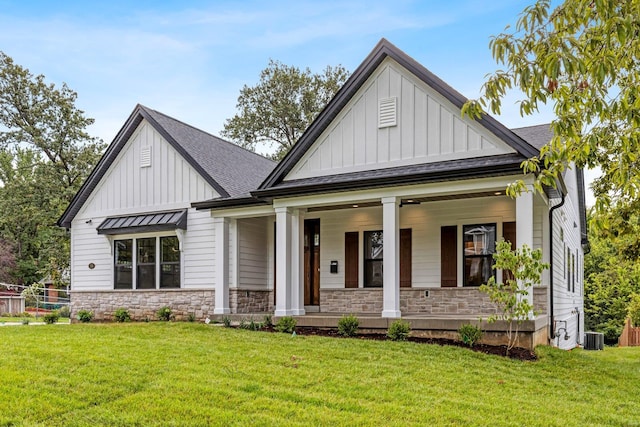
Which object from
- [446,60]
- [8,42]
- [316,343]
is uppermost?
[8,42]

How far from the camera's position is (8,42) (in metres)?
27.0

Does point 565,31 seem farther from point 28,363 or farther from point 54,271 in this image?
point 54,271

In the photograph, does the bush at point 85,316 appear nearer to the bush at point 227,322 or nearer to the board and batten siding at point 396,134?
the bush at point 227,322

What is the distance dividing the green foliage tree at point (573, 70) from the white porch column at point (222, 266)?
33.5ft

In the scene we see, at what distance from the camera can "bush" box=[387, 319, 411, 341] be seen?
10.7m

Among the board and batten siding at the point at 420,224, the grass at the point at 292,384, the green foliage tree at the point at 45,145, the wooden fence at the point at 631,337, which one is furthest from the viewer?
the green foliage tree at the point at 45,145

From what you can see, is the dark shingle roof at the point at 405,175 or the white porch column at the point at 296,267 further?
the white porch column at the point at 296,267

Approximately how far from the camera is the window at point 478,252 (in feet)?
41.8

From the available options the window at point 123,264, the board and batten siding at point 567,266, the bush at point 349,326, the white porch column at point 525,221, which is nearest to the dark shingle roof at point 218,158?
the window at point 123,264

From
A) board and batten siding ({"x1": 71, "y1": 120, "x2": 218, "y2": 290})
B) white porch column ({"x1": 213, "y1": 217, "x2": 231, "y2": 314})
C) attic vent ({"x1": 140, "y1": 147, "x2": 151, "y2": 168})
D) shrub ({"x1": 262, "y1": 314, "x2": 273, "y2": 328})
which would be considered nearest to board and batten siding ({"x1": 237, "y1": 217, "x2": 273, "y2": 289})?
white porch column ({"x1": 213, "y1": 217, "x2": 231, "y2": 314})

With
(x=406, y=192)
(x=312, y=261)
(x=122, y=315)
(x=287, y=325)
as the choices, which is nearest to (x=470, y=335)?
(x=406, y=192)

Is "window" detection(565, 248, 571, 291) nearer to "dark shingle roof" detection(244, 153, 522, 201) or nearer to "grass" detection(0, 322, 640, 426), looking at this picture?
"grass" detection(0, 322, 640, 426)

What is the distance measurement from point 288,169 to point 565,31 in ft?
29.9

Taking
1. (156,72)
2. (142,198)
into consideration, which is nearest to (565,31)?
(142,198)
